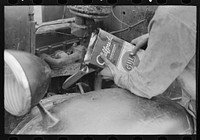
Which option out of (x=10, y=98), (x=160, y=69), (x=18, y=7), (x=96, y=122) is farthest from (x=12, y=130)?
(x=160, y=69)

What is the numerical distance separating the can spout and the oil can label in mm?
459

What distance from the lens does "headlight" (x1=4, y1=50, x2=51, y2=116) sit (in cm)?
115

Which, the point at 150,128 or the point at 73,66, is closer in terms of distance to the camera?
the point at 150,128

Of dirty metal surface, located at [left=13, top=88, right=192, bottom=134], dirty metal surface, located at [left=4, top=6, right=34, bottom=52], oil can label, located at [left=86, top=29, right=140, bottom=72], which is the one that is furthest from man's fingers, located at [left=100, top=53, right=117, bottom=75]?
dirty metal surface, located at [left=4, top=6, right=34, bottom=52]

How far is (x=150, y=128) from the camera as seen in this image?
1.37 metres

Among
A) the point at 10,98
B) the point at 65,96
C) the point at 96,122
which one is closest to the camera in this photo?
the point at 10,98

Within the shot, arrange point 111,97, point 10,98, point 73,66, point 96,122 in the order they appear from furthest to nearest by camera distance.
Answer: point 73,66 → point 111,97 → point 96,122 → point 10,98

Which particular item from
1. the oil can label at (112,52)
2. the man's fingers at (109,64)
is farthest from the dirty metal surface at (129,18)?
the man's fingers at (109,64)

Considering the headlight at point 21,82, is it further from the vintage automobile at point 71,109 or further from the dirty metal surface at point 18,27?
the dirty metal surface at point 18,27

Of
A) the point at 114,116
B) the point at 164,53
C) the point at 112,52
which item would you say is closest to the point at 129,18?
the point at 112,52

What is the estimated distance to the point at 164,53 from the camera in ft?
4.41

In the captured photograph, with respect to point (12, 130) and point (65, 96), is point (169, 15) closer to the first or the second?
point (65, 96)
